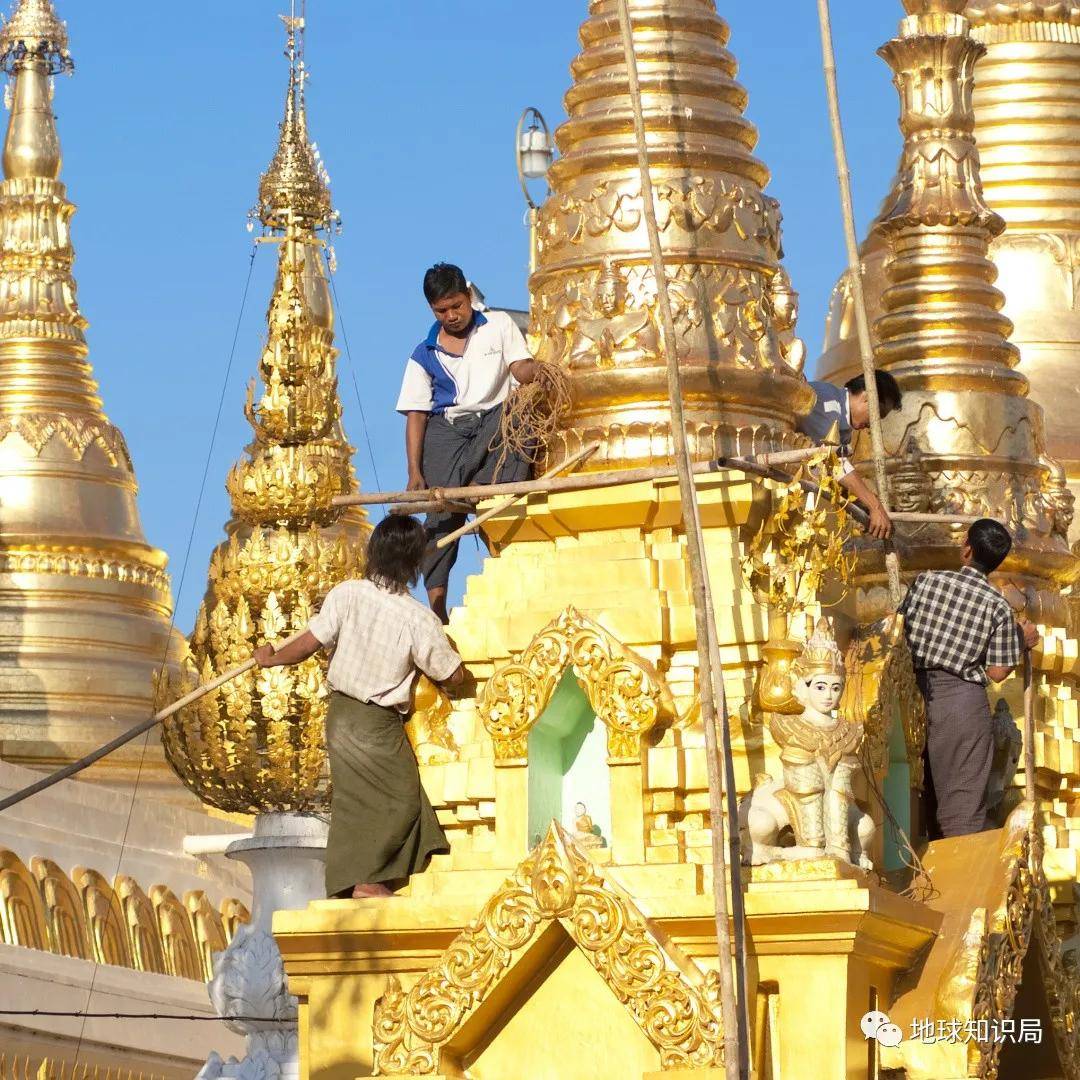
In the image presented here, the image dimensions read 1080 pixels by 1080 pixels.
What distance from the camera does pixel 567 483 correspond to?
11320mm

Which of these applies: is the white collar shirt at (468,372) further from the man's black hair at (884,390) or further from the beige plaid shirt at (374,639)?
the man's black hair at (884,390)

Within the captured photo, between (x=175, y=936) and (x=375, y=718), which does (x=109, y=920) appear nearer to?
(x=175, y=936)

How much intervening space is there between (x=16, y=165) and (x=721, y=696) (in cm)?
1655

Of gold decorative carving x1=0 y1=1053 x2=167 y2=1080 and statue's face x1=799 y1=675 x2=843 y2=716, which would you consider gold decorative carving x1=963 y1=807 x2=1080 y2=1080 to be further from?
gold decorative carving x1=0 y1=1053 x2=167 y2=1080

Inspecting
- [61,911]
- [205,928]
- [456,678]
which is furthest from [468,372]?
[205,928]

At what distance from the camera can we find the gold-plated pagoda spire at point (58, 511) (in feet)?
80.4

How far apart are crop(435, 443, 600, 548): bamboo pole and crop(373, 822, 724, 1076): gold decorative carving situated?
5.30 feet

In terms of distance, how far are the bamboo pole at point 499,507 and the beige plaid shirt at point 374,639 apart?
1.53 ft

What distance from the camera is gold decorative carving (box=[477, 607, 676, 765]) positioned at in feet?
35.6

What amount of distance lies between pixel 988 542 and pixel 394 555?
2.42 metres

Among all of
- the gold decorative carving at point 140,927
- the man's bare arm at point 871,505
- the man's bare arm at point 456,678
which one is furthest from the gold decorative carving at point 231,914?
the man's bare arm at point 871,505

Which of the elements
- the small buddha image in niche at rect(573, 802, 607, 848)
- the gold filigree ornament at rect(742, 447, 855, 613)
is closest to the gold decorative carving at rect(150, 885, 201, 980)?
the small buddha image in niche at rect(573, 802, 607, 848)

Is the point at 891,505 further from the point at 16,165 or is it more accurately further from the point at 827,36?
the point at 16,165

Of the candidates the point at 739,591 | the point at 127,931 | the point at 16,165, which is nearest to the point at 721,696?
the point at 739,591
